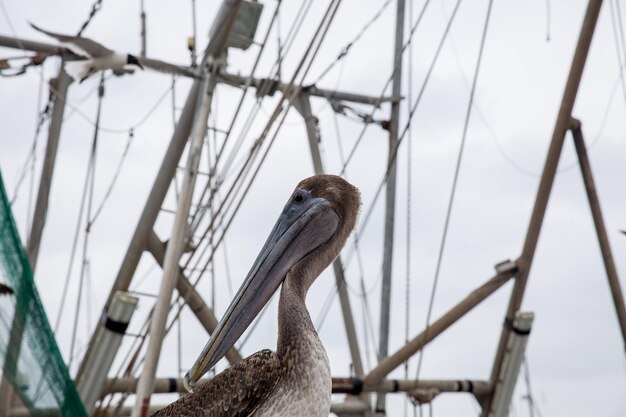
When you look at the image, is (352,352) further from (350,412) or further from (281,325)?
(281,325)

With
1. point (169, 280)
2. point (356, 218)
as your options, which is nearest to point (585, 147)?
point (169, 280)

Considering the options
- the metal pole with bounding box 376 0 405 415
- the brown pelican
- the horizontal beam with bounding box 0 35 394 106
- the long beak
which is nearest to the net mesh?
the brown pelican

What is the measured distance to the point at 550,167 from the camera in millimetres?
13234

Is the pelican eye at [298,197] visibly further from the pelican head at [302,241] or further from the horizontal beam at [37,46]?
the horizontal beam at [37,46]

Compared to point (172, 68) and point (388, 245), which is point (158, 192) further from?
point (388, 245)

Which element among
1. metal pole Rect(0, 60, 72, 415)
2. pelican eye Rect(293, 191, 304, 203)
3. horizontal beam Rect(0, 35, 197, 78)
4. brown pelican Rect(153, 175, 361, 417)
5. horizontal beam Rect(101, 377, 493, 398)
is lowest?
horizontal beam Rect(101, 377, 493, 398)

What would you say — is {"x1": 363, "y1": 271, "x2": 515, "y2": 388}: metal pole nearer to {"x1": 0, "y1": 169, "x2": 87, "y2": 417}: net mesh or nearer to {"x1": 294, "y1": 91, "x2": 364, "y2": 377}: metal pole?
{"x1": 294, "y1": 91, "x2": 364, "y2": 377}: metal pole

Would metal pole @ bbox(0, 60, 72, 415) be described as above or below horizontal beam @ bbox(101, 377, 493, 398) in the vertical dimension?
above

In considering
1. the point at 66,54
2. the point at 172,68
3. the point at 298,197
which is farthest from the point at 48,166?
the point at 298,197

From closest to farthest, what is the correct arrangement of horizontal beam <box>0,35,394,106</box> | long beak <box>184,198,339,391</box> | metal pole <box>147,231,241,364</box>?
long beak <box>184,198,339,391</box> → metal pole <box>147,231,241,364</box> → horizontal beam <box>0,35,394,106</box>

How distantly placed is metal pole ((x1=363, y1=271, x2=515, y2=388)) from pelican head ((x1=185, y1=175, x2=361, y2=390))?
7.47m

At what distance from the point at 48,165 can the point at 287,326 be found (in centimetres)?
951

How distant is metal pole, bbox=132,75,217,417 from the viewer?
9.74 metres

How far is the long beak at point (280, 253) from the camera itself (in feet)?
17.2
